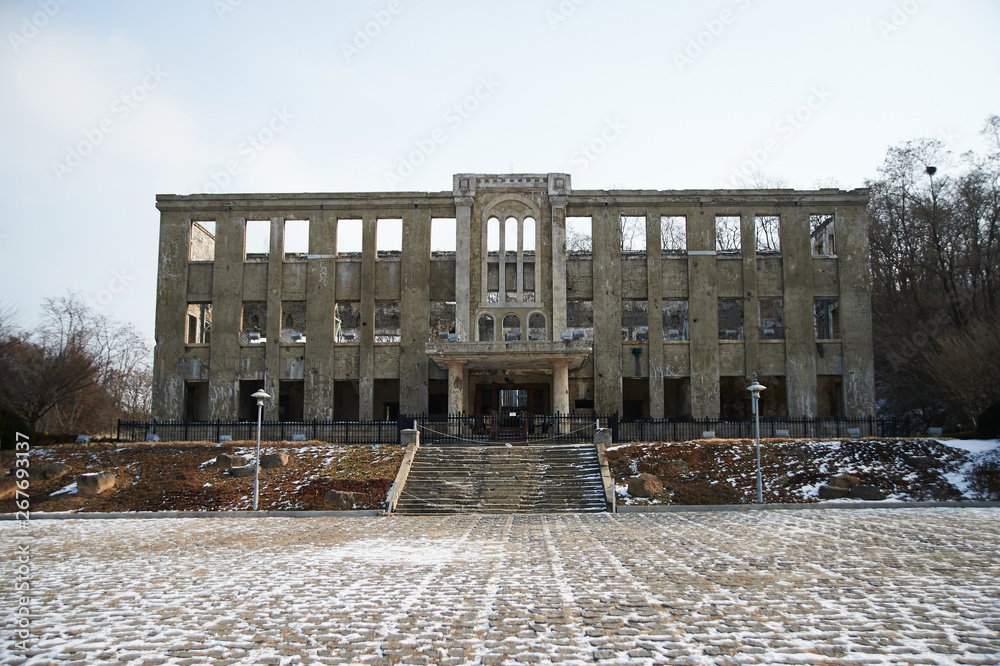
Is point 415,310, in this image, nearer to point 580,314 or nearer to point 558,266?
point 558,266

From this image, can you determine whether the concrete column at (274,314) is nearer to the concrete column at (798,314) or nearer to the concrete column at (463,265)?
the concrete column at (463,265)

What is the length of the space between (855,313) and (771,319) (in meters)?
8.26

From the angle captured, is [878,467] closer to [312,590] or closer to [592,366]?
[592,366]

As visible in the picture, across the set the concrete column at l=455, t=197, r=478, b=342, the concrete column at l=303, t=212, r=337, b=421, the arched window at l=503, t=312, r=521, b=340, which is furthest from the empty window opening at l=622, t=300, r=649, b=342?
the concrete column at l=303, t=212, r=337, b=421

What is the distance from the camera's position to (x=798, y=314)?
112 feet

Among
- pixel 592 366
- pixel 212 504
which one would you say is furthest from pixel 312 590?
pixel 592 366

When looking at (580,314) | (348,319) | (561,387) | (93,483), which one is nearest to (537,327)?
(580,314)

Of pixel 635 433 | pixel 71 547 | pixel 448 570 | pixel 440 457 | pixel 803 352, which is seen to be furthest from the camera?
pixel 803 352

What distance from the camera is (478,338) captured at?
33.7m

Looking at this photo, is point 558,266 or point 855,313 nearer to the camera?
point 855,313

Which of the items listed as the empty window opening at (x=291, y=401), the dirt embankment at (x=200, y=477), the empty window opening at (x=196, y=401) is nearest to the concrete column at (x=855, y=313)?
the dirt embankment at (x=200, y=477)

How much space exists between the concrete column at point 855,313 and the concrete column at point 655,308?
8147mm

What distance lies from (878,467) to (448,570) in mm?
17378

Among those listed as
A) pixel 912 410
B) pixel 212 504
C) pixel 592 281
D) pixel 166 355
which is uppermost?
pixel 592 281
